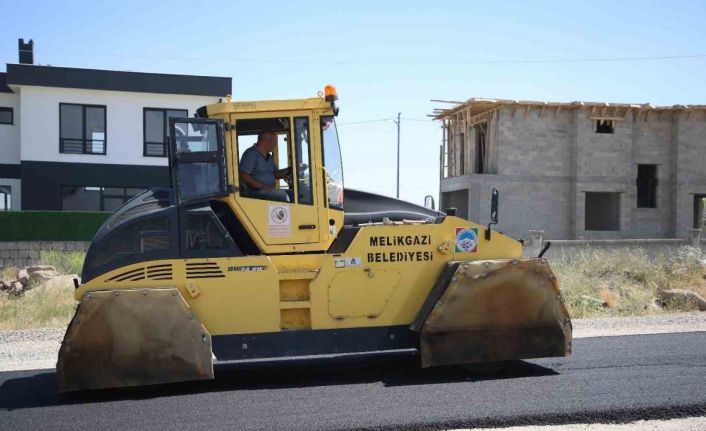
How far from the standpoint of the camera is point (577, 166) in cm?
2986

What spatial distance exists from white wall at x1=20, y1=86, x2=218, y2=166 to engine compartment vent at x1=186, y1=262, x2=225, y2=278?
69.7 ft

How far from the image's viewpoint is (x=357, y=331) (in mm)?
7242

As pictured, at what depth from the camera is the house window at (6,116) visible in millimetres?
27952

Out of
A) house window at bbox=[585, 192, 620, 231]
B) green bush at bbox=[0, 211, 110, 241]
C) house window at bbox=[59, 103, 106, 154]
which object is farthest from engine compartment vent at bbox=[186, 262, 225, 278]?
house window at bbox=[585, 192, 620, 231]

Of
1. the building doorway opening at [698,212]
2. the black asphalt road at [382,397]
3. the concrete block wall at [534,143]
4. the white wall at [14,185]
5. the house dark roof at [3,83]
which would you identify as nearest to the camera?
the black asphalt road at [382,397]

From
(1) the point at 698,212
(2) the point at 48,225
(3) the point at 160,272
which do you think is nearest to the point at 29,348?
(3) the point at 160,272

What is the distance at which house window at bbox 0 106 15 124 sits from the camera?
91.7 feet

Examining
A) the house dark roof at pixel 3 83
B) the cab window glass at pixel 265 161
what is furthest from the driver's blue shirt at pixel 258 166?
the house dark roof at pixel 3 83

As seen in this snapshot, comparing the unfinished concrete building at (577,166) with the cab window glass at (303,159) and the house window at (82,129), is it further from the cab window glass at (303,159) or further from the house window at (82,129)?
the cab window glass at (303,159)

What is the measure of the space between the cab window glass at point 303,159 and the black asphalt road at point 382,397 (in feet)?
6.33

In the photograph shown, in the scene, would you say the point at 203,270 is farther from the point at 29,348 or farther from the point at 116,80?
the point at 116,80

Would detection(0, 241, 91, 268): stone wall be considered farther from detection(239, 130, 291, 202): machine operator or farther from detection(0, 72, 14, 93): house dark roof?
detection(239, 130, 291, 202): machine operator

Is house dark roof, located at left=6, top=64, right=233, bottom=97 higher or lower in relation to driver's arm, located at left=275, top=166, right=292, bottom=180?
higher

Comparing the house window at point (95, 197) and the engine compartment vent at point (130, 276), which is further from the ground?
the house window at point (95, 197)
